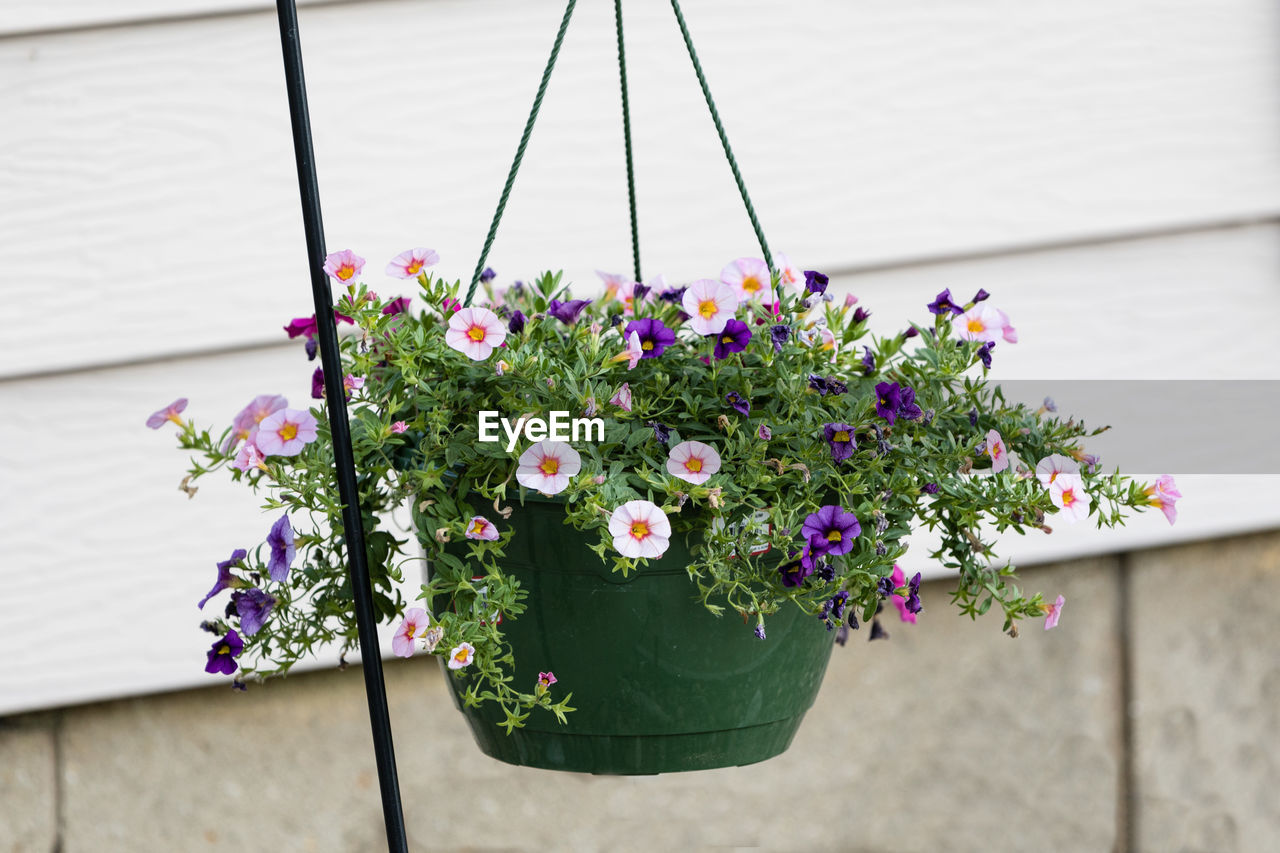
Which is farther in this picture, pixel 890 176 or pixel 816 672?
pixel 890 176

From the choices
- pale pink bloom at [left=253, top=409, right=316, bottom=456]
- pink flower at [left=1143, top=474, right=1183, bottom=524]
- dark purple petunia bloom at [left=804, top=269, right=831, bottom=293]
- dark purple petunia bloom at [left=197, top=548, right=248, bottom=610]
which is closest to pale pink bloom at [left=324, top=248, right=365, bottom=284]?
pale pink bloom at [left=253, top=409, right=316, bottom=456]

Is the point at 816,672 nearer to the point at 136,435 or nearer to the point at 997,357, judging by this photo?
the point at 997,357

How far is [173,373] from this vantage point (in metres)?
1.37

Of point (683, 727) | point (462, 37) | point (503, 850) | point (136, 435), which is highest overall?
point (462, 37)

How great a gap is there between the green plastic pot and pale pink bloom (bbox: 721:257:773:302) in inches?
8.7

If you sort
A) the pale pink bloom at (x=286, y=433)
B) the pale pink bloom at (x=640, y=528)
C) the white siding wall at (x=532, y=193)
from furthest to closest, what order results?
A: the white siding wall at (x=532, y=193), the pale pink bloom at (x=286, y=433), the pale pink bloom at (x=640, y=528)

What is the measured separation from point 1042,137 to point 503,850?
1.23 metres

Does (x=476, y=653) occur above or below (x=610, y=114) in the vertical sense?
below

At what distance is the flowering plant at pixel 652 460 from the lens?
755 mm

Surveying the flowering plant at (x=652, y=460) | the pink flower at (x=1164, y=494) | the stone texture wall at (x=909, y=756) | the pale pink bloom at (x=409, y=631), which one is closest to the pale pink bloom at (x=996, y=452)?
the flowering plant at (x=652, y=460)

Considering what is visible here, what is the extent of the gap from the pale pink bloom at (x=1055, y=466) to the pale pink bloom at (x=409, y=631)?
0.48m

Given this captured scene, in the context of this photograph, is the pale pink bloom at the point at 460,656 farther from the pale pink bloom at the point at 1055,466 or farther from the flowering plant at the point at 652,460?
the pale pink bloom at the point at 1055,466

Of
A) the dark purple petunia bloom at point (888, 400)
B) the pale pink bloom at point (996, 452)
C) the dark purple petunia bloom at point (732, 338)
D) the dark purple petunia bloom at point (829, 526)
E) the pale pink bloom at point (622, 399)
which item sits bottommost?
the dark purple petunia bloom at point (829, 526)

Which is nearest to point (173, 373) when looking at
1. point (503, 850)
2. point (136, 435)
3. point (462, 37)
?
point (136, 435)
